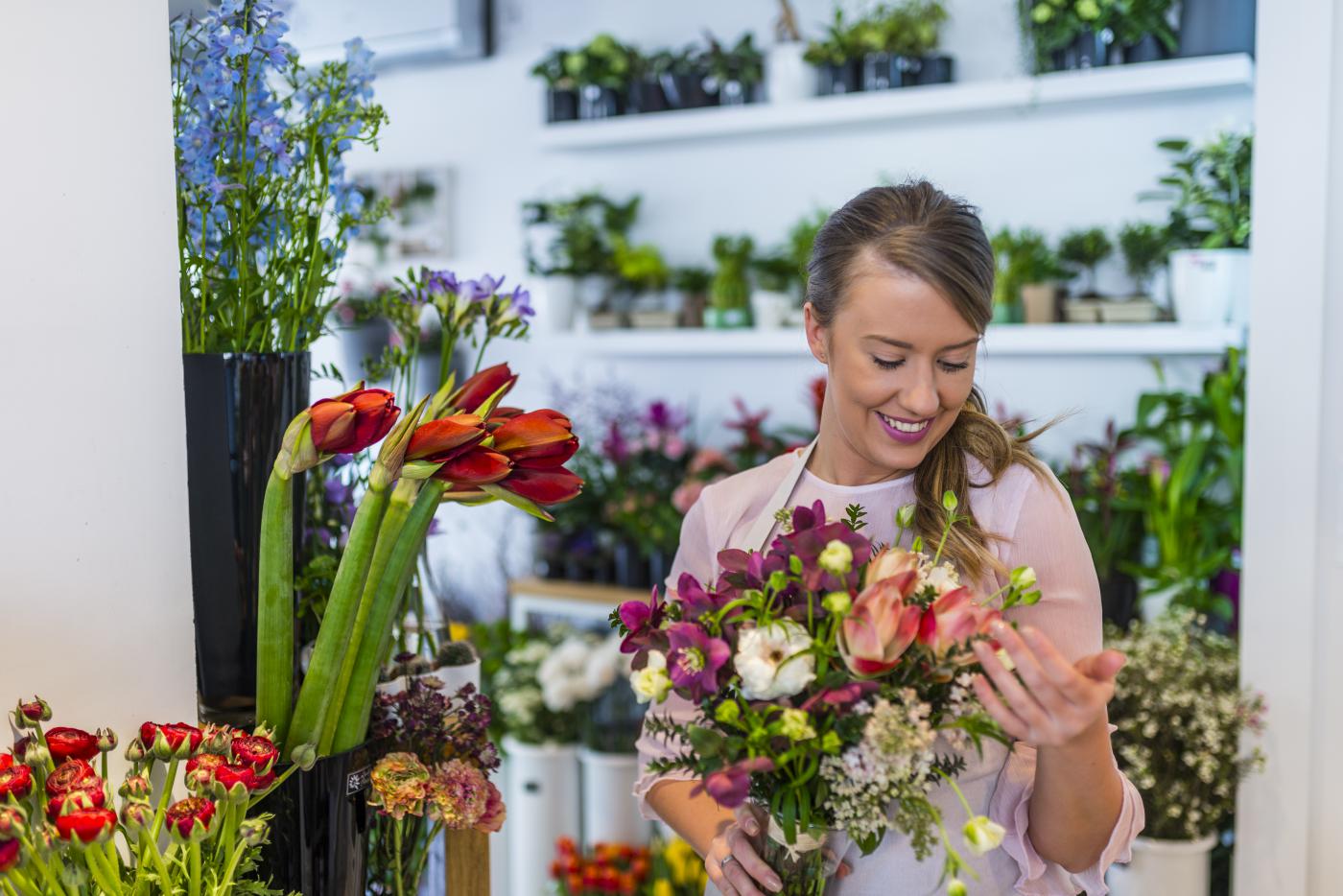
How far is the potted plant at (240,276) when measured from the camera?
3.91 feet

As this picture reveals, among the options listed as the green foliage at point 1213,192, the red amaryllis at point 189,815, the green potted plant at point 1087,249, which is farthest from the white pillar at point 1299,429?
the red amaryllis at point 189,815

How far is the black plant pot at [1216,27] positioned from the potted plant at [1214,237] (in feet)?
0.61

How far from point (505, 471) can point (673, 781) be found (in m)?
0.45

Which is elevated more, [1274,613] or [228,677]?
[228,677]

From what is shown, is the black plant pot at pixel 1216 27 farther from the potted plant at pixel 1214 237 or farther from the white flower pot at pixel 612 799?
the white flower pot at pixel 612 799

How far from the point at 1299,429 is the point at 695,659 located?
152 cm

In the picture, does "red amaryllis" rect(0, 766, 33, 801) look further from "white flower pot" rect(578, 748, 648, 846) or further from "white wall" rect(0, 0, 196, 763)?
"white flower pot" rect(578, 748, 648, 846)

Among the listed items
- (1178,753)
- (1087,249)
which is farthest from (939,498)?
(1087,249)

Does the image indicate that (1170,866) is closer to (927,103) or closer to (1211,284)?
(1211,284)

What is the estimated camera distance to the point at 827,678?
2.86 feet

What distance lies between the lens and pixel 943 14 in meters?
2.94

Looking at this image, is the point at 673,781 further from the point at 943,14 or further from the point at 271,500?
the point at 943,14

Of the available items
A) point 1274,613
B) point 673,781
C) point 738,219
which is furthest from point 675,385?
point 673,781

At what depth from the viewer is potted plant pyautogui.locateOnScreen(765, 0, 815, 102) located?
10.1ft
